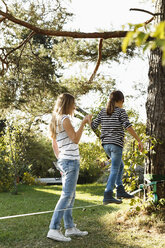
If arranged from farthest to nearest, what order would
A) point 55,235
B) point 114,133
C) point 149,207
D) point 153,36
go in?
point 149,207
point 114,133
point 55,235
point 153,36

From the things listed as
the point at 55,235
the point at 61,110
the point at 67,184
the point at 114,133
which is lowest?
the point at 55,235

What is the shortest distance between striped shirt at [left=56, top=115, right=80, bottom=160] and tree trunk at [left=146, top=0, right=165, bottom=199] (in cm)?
155

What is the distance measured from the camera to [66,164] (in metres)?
3.18

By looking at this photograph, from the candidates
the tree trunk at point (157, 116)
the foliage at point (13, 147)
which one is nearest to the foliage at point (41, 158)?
the foliage at point (13, 147)

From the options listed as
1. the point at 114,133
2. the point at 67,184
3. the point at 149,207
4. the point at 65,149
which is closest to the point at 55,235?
the point at 67,184

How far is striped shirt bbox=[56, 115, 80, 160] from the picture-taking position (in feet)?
10.4

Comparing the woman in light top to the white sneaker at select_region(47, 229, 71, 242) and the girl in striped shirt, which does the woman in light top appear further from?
the girl in striped shirt

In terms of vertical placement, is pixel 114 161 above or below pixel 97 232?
above

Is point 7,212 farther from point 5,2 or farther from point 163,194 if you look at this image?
point 5,2

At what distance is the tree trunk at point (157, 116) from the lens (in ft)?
14.4

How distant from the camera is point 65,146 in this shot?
10.5 feet

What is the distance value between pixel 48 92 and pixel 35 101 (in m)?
0.84

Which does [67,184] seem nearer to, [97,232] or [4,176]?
[97,232]

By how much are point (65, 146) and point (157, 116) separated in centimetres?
175
